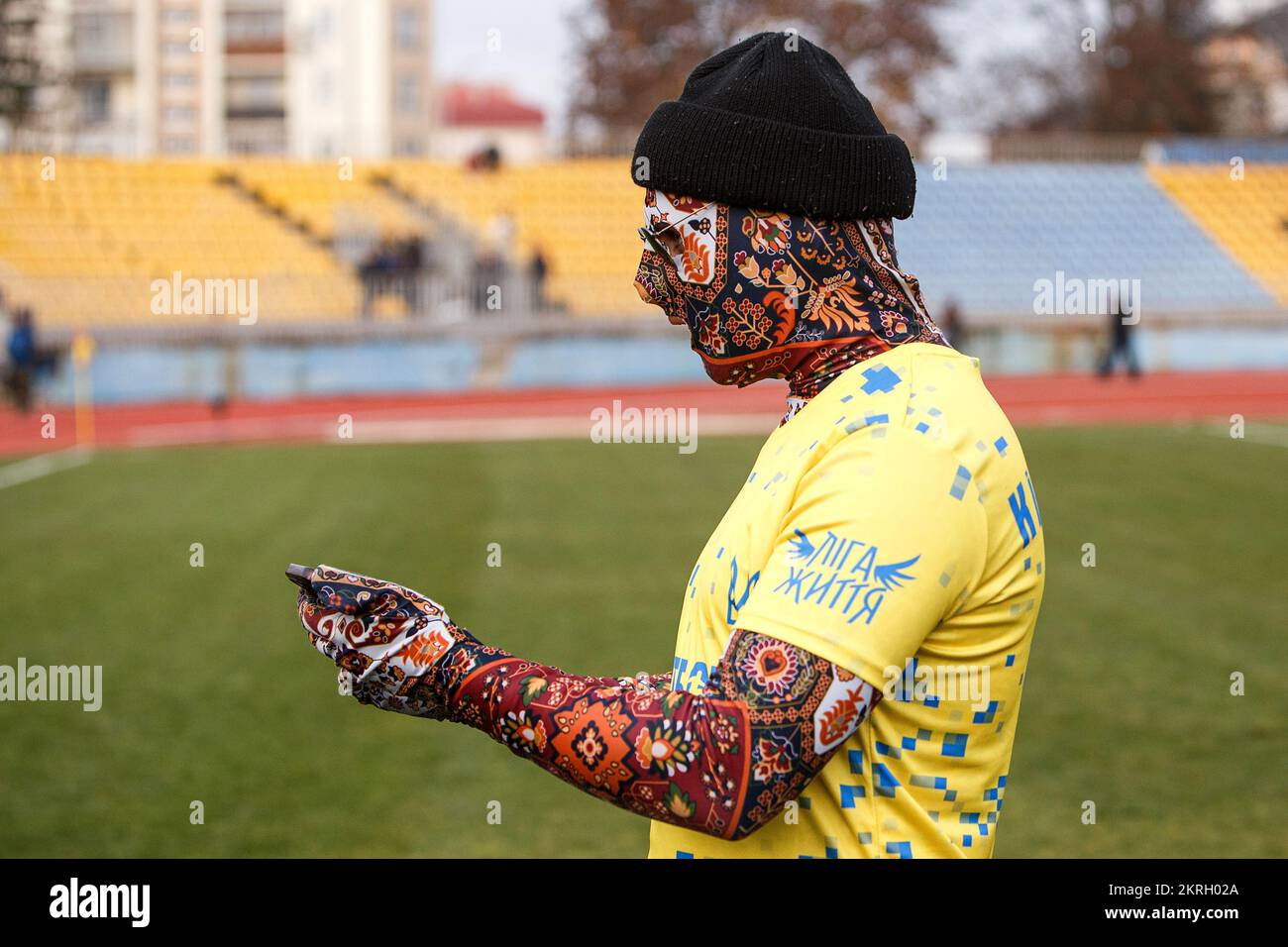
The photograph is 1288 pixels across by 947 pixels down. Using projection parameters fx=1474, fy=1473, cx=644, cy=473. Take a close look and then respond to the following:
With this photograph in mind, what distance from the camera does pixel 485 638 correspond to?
8031 mm

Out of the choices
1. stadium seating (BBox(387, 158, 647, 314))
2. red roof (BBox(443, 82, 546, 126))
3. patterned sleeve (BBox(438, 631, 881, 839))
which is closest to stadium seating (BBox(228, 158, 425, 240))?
stadium seating (BBox(387, 158, 647, 314))

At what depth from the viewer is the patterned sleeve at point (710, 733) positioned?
5.13ft

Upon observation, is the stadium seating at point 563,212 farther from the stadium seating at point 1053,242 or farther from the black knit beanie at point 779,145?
the black knit beanie at point 779,145

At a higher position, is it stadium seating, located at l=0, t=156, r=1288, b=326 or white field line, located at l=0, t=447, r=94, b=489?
stadium seating, located at l=0, t=156, r=1288, b=326

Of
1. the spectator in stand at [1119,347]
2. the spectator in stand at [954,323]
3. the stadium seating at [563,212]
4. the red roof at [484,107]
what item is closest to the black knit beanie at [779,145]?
the spectator in stand at [954,323]

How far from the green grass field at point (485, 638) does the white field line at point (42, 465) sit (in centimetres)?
77

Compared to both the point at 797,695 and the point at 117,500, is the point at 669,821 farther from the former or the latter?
the point at 117,500

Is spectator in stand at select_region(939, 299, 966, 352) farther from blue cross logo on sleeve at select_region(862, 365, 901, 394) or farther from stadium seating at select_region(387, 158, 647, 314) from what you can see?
blue cross logo on sleeve at select_region(862, 365, 901, 394)

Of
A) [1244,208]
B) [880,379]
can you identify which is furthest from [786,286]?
[1244,208]

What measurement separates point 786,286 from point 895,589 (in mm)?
407

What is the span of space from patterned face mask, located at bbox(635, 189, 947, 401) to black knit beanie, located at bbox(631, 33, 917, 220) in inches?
1.0

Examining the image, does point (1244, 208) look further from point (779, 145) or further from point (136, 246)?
point (779, 145)

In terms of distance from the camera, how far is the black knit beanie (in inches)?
68.1
